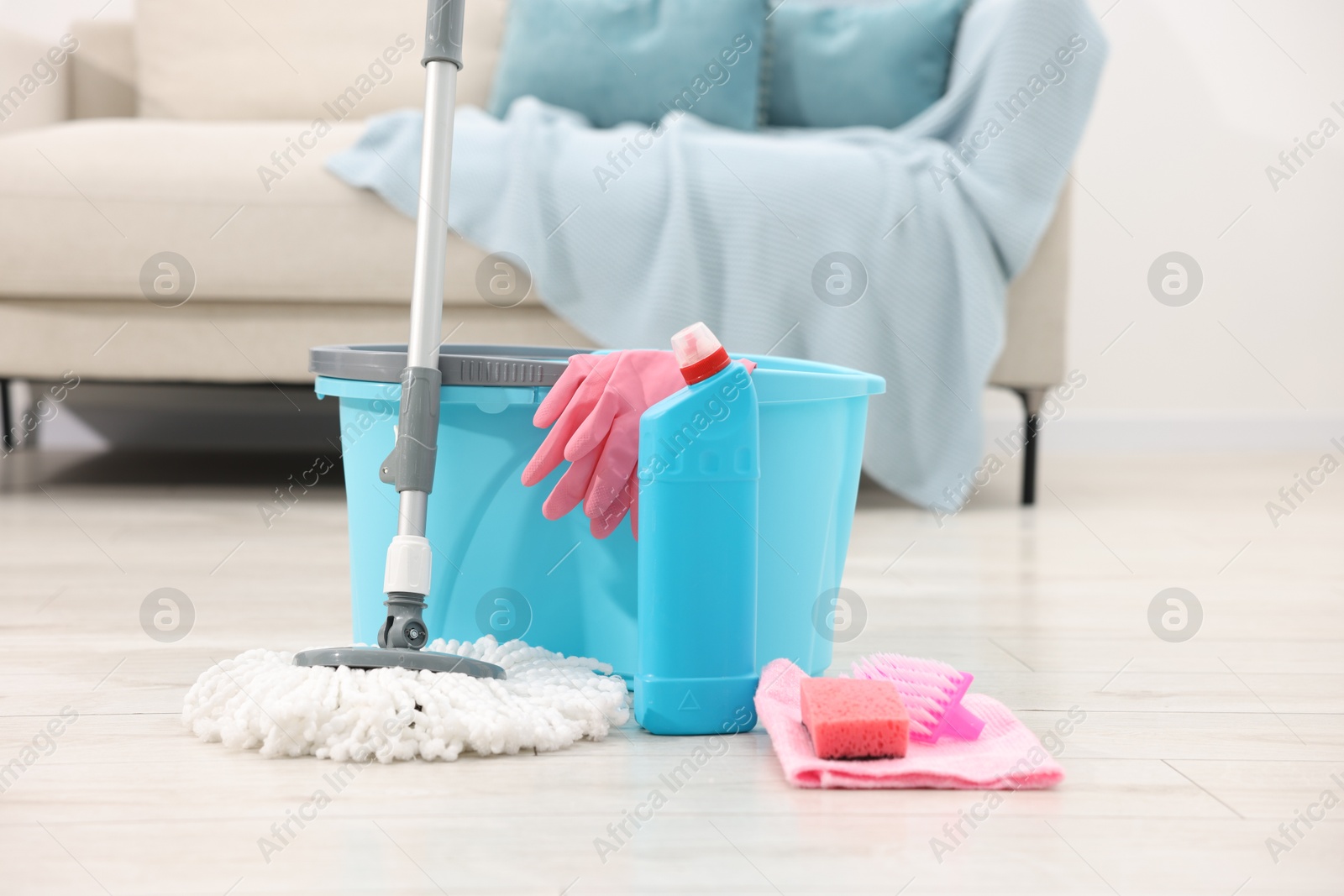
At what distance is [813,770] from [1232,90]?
2.29 metres

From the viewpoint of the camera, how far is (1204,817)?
0.60 metres

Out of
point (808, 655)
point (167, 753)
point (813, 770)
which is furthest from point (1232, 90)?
point (167, 753)

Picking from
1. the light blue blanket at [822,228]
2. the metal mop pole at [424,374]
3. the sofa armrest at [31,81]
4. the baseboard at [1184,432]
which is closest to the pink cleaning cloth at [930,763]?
the metal mop pole at [424,374]

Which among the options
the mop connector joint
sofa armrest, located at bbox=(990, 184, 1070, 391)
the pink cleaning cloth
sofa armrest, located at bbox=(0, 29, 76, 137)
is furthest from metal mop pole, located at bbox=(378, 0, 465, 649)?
sofa armrest, located at bbox=(0, 29, 76, 137)

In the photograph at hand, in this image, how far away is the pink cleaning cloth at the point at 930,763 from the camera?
0.64 metres

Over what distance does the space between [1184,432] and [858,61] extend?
1088mm

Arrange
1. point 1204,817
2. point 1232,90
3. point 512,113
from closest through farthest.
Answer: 1. point 1204,817
2. point 512,113
3. point 1232,90

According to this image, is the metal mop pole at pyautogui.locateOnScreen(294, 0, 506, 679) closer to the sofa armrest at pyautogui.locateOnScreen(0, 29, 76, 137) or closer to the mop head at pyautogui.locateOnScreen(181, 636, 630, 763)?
the mop head at pyautogui.locateOnScreen(181, 636, 630, 763)

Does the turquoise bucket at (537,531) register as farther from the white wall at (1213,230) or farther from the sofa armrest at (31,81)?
the white wall at (1213,230)

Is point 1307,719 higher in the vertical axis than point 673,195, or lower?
lower

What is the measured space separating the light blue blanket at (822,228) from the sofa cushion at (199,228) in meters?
0.06

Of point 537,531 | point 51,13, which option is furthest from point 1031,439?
point 51,13

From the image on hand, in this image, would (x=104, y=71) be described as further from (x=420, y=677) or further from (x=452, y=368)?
(x=420, y=677)

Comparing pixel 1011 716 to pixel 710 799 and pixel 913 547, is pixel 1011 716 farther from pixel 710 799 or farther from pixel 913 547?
pixel 913 547
